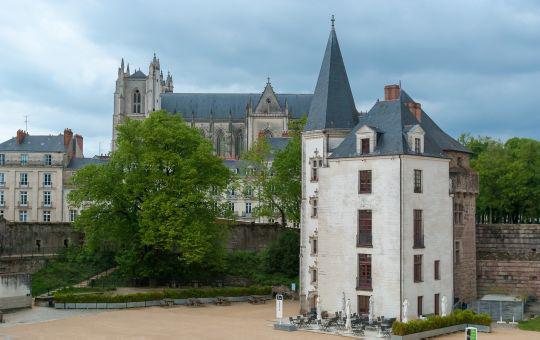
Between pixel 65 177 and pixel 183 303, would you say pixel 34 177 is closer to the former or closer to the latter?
pixel 65 177

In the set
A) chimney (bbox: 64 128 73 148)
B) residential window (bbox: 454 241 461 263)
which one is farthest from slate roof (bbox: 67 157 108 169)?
residential window (bbox: 454 241 461 263)

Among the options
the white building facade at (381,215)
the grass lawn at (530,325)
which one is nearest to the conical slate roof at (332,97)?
the white building facade at (381,215)

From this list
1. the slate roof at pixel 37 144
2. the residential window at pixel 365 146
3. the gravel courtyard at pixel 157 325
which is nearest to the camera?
the gravel courtyard at pixel 157 325

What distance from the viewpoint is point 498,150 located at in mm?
72250

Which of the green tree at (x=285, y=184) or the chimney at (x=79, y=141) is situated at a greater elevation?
the chimney at (x=79, y=141)

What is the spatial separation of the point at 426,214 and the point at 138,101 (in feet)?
292

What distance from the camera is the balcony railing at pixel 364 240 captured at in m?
43.3

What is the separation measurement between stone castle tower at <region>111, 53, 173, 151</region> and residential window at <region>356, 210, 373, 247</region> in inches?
3295

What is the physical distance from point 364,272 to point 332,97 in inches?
455

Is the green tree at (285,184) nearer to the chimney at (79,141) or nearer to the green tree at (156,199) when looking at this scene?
the green tree at (156,199)

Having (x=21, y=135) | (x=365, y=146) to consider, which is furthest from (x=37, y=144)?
(x=365, y=146)

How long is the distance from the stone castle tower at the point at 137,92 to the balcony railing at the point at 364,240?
8392 cm

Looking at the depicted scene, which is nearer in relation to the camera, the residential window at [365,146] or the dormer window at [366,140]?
the dormer window at [366,140]

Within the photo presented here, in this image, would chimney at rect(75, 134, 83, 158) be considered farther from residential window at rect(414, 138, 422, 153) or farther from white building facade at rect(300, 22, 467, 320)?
residential window at rect(414, 138, 422, 153)
